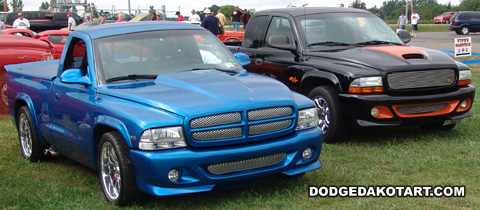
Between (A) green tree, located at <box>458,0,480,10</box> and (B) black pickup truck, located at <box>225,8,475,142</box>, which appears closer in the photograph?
(B) black pickup truck, located at <box>225,8,475,142</box>

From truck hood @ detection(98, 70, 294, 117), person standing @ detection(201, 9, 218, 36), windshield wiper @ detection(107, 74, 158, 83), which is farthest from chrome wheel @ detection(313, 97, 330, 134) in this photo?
person standing @ detection(201, 9, 218, 36)

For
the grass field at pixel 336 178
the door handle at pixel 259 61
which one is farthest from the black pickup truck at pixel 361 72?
the grass field at pixel 336 178

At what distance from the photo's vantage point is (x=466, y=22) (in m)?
37.4

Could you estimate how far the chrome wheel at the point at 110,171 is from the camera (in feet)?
16.0

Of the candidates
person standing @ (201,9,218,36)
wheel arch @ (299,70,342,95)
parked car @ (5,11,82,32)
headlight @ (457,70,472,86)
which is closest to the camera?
wheel arch @ (299,70,342,95)

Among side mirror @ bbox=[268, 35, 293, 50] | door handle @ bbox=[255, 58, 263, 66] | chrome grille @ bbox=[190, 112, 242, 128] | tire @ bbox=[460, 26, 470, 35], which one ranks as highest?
side mirror @ bbox=[268, 35, 293, 50]

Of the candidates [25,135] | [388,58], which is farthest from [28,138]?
[388,58]

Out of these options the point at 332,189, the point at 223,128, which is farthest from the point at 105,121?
the point at 332,189

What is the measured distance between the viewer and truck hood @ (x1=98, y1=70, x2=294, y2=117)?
15.2ft

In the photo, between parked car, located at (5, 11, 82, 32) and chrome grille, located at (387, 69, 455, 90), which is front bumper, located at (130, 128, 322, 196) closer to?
chrome grille, located at (387, 69, 455, 90)

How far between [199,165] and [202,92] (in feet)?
2.13

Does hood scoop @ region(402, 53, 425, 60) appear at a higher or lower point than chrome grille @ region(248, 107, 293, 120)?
higher

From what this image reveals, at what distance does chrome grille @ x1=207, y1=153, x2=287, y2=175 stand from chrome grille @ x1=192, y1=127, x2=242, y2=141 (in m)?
0.21

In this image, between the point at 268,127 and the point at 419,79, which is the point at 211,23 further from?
the point at 268,127
